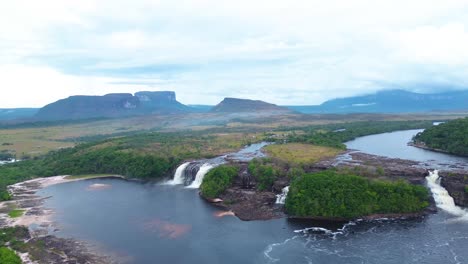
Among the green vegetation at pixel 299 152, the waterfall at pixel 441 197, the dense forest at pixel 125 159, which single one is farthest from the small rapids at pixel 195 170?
the waterfall at pixel 441 197

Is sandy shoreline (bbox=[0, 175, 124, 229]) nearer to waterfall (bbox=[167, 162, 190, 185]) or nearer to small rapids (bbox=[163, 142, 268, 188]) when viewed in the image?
waterfall (bbox=[167, 162, 190, 185])

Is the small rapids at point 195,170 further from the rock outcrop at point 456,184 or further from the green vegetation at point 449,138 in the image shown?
the green vegetation at point 449,138

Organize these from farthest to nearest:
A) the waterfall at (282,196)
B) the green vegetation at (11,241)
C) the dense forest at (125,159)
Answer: the dense forest at (125,159) → the waterfall at (282,196) → the green vegetation at (11,241)

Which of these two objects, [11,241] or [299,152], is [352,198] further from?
[11,241]

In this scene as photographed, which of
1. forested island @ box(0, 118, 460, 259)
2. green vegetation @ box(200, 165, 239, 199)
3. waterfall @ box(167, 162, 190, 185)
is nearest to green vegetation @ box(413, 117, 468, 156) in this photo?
forested island @ box(0, 118, 460, 259)

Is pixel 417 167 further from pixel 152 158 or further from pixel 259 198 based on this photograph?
pixel 152 158
